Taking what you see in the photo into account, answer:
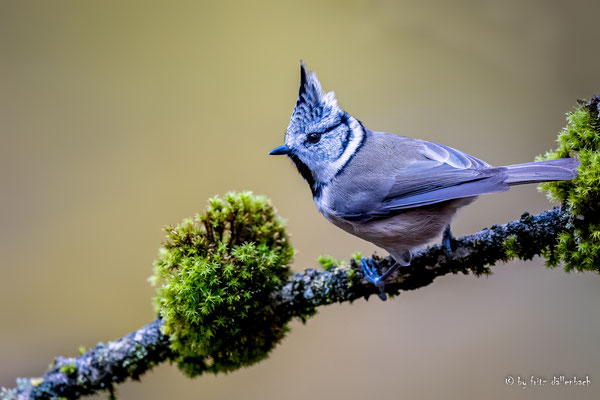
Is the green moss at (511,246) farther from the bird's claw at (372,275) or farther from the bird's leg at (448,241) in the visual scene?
the bird's claw at (372,275)

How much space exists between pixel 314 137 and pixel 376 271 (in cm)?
87

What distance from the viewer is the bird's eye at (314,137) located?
2859 mm

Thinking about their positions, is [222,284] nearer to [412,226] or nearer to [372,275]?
[372,275]

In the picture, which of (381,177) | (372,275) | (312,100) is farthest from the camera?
(312,100)

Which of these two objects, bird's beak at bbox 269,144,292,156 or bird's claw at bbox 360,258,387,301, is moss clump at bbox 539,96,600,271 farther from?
bird's beak at bbox 269,144,292,156

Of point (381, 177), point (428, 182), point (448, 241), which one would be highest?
point (381, 177)

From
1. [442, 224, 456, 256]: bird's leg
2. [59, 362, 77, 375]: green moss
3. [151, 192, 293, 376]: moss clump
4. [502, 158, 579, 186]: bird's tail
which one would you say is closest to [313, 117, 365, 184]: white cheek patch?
[151, 192, 293, 376]: moss clump

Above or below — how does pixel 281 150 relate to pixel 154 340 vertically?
above

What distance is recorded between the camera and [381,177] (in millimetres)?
2670

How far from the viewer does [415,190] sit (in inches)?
102

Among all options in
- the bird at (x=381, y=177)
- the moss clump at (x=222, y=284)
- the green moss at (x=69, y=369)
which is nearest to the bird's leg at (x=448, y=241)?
the bird at (x=381, y=177)

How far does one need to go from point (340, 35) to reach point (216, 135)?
5.53 ft

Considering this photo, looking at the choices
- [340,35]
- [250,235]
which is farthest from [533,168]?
[340,35]

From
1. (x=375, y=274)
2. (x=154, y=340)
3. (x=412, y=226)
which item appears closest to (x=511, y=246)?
(x=412, y=226)
